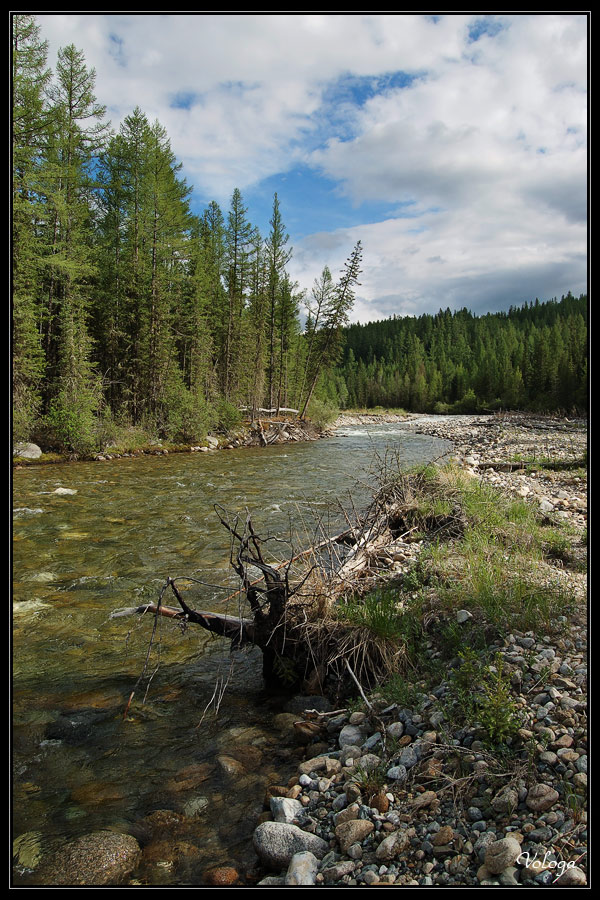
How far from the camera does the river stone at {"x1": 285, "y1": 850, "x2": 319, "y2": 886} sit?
2.08m

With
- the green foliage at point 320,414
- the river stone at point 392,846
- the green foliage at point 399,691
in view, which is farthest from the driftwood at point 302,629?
the green foliage at point 320,414

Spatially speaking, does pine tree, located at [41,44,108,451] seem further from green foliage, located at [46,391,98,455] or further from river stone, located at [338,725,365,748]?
river stone, located at [338,725,365,748]

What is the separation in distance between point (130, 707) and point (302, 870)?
2.17 metres

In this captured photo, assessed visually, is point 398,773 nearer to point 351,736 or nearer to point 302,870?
point 351,736

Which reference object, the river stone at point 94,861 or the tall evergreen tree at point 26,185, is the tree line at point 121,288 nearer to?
the tall evergreen tree at point 26,185

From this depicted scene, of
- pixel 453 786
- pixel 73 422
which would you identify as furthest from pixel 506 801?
pixel 73 422

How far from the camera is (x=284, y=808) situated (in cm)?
256

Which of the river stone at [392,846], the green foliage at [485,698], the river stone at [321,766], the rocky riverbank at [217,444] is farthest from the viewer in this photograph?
the rocky riverbank at [217,444]

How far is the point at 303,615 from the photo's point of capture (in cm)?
383

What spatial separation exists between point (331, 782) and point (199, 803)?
0.85 metres

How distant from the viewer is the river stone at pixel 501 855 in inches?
72.9

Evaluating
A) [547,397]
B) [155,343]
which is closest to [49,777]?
[155,343]

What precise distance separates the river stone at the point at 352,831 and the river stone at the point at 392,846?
11cm
